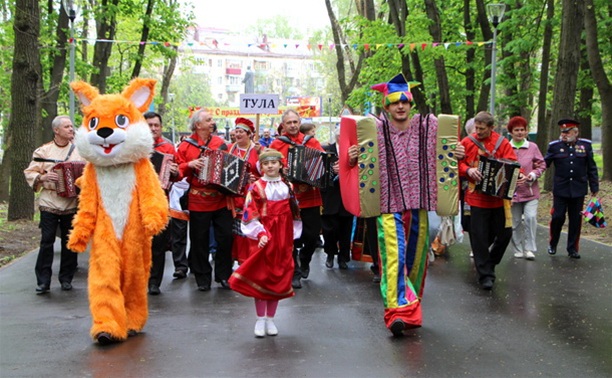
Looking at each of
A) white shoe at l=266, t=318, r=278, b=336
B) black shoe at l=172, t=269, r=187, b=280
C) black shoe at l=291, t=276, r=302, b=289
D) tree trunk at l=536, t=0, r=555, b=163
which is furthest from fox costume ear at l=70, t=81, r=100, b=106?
tree trunk at l=536, t=0, r=555, b=163

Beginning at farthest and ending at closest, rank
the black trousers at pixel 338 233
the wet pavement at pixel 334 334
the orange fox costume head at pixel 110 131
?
the black trousers at pixel 338 233 → the orange fox costume head at pixel 110 131 → the wet pavement at pixel 334 334

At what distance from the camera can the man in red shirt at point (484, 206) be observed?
9.72m

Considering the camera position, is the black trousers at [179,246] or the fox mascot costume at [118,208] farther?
the black trousers at [179,246]

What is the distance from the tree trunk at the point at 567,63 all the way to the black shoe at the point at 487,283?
28.4ft

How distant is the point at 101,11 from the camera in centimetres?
2238

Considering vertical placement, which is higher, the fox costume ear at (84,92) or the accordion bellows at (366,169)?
the fox costume ear at (84,92)

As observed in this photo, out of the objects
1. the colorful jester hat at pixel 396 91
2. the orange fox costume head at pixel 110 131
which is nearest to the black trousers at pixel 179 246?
the orange fox costume head at pixel 110 131

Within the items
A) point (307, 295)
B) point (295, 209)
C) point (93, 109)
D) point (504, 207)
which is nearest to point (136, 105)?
point (93, 109)

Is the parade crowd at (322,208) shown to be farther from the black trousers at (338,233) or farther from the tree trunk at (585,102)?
the tree trunk at (585,102)

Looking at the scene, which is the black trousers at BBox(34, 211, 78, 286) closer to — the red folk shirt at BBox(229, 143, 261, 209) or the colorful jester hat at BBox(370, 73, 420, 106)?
the red folk shirt at BBox(229, 143, 261, 209)

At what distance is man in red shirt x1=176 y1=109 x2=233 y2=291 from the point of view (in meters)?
9.49

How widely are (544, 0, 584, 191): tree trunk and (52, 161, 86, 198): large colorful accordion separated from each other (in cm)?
1134

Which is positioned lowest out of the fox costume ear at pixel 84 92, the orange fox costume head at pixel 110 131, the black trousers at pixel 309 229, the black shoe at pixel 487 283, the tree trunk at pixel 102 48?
the black shoe at pixel 487 283

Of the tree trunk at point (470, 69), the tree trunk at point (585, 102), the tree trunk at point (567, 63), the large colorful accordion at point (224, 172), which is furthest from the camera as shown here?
the tree trunk at point (470, 69)
